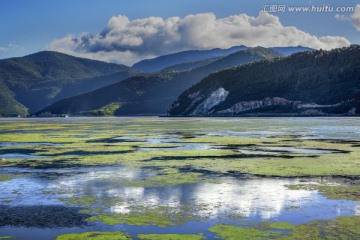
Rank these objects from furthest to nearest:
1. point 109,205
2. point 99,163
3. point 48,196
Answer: point 99,163
point 48,196
point 109,205

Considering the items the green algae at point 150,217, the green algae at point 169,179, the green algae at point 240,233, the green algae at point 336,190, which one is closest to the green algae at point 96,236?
the green algae at point 150,217

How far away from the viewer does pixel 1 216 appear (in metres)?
22.5

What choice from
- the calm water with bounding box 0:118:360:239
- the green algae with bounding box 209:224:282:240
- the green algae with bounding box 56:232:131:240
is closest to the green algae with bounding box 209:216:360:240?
the green algae with bounding box 209:224:282:240

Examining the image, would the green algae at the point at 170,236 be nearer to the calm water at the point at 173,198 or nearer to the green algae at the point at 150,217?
the calm water at the point at 173,198

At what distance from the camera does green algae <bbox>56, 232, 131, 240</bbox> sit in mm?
18734

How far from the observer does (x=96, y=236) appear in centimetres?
1894

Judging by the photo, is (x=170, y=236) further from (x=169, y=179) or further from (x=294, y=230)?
(x=169, y=179)

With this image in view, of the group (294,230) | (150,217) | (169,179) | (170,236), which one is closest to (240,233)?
(294,230)

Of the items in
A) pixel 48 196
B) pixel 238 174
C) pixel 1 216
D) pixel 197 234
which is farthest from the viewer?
pixel 238 174

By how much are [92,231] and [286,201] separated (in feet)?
37.4

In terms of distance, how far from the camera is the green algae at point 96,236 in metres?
18.7

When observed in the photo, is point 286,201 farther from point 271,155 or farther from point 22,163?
point 22,163

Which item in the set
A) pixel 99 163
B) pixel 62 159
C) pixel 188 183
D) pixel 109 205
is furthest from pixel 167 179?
pixel 62 159

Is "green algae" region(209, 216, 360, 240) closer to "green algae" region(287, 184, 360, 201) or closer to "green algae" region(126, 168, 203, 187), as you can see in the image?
"green algae" region(287, 184, 360, 201)
